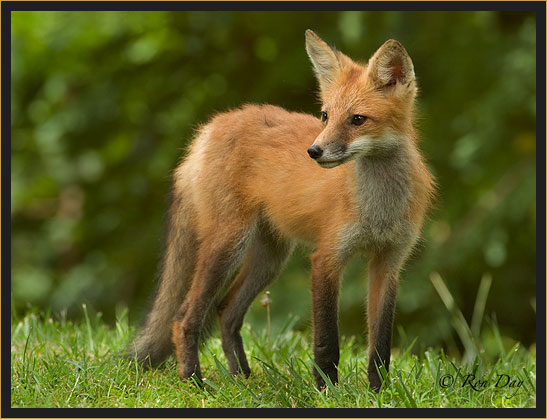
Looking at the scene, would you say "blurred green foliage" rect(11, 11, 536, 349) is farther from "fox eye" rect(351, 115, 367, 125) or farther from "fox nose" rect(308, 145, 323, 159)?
"fox nose" rect(308, 145, 323, 159)

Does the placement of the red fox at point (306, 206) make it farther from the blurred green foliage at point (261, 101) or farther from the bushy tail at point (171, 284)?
the blurred green foliage at point (261, 101)

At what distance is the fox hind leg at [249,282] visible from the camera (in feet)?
19.1

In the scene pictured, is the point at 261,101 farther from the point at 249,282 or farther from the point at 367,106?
the point at 367,106

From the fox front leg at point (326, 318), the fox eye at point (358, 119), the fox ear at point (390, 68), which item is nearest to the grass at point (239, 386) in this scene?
the fox front leg at point (326, 318)

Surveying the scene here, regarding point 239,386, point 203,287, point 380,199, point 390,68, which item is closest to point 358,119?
point 390,68

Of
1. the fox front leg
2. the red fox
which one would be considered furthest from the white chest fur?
the fox front leg

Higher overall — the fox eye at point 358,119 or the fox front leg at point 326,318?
the fox eye at point 358,119

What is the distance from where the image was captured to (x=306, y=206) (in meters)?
5.20

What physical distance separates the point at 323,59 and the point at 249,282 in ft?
6.25

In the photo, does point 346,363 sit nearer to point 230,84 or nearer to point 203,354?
point 203,354

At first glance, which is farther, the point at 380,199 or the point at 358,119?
the point at 380,199

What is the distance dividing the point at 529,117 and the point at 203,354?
4.99 metres

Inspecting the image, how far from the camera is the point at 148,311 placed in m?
5.96

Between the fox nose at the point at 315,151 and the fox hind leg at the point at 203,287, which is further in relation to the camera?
the fox hind leg at the point at 203,287
